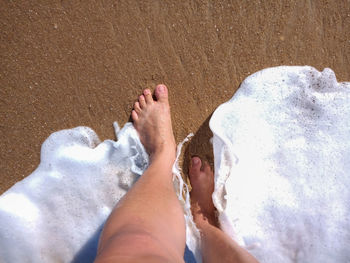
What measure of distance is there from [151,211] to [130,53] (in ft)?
2.15

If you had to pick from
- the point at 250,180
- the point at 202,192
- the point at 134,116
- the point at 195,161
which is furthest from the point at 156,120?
the point at 250,180

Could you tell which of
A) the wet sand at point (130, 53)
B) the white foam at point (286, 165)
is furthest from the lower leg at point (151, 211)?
the white foam at point (286, 165)

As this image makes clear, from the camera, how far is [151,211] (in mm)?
958

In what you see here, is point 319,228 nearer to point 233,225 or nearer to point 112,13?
point 233,225

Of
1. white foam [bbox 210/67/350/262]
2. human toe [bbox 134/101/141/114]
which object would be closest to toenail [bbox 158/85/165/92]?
human toe [bbox 134/101/141/114]

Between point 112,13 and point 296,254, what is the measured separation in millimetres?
1308

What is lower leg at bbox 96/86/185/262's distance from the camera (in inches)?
30.6

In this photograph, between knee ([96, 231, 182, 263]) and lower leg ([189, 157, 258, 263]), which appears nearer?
knee ([96, 231, 182, 263])

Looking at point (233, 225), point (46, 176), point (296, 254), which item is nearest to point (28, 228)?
point (46, 176)

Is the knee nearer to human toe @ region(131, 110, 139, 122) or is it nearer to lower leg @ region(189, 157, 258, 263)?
lower leg @ region(189, 157, 258, 263)

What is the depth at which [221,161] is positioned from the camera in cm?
121

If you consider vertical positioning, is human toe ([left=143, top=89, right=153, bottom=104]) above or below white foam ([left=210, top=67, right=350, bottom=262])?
above

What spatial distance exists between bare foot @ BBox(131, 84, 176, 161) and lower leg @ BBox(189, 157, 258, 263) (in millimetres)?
152

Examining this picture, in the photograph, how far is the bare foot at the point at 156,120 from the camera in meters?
1.22
